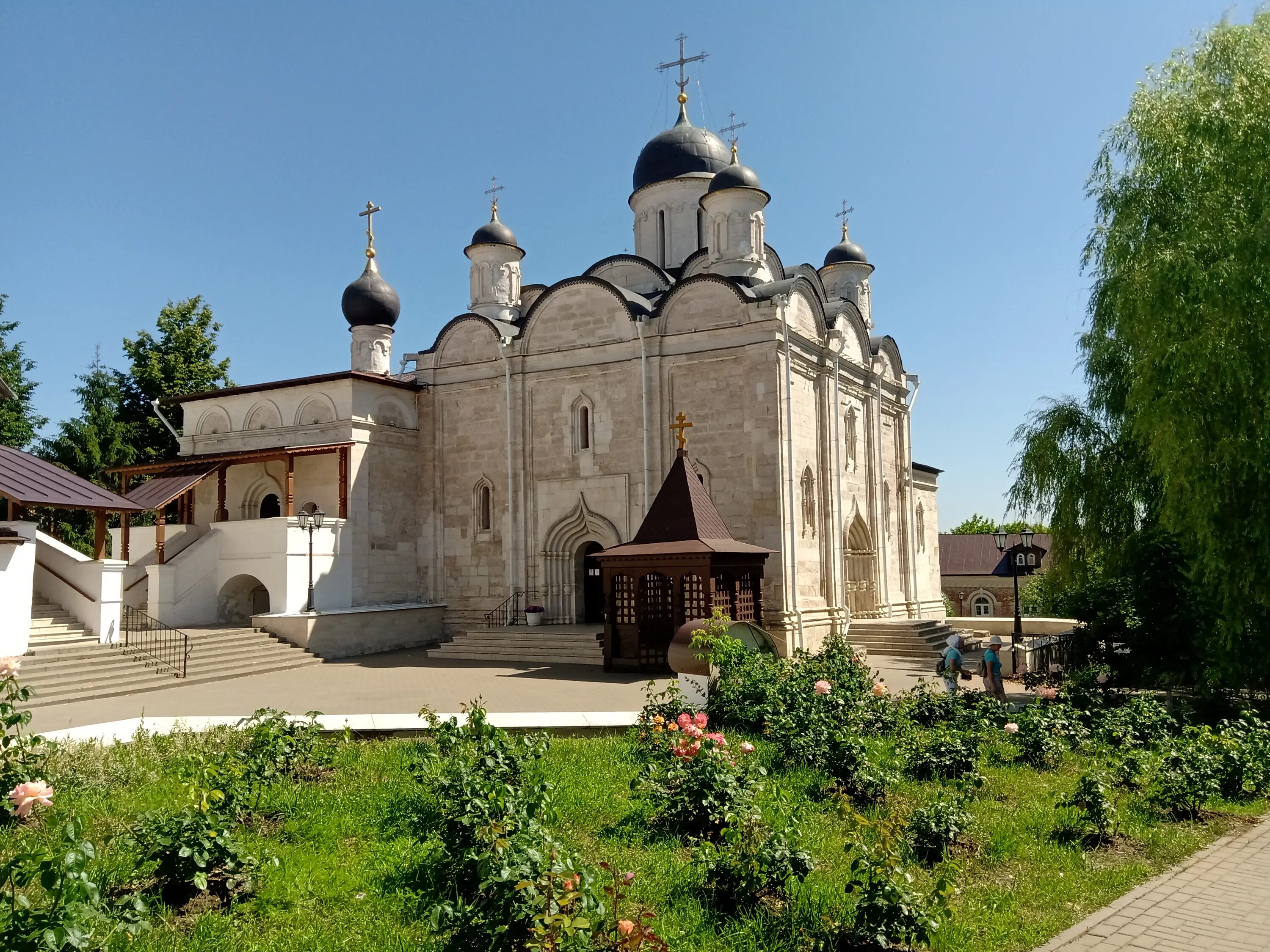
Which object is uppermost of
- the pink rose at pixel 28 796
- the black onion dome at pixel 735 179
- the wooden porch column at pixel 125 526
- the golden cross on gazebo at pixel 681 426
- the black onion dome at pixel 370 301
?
the black onion dome at pixel 735 179

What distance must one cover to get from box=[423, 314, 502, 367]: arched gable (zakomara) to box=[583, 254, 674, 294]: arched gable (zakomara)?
2.79 metres

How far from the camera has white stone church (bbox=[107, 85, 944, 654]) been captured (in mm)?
18391

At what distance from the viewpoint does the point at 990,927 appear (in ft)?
15.7

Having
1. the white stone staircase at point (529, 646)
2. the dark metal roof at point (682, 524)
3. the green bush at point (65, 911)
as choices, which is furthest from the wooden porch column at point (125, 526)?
the green bush at point (65, 911)

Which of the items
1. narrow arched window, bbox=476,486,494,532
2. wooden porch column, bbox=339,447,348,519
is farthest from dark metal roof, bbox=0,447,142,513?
narrow arched window, bbox=476,486,494,532

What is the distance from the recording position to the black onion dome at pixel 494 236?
23719 millimetres

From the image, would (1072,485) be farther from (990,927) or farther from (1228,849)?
(990,927)

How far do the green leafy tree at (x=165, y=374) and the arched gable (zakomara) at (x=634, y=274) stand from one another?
14.4 metres

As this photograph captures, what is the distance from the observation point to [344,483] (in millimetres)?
19953

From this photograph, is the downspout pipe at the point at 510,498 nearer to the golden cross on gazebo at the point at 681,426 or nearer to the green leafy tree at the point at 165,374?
the golden cross on gazebo at the point at 681,426

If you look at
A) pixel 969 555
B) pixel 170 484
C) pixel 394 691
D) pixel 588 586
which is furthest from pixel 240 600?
pixel 969 555

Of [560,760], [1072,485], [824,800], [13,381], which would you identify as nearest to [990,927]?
[824,800]

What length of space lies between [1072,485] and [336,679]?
46.3ft

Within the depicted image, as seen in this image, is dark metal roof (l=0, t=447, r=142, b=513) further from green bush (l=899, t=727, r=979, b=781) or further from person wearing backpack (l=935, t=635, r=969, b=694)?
person wearing backpack (l=935, t=635, r=969, b=694)
